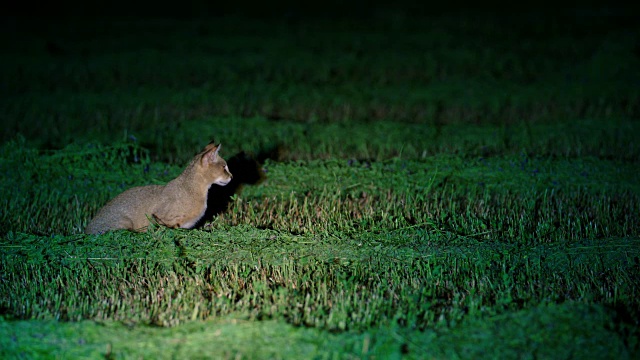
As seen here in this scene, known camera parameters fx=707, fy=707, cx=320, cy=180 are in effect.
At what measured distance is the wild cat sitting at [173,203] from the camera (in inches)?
289

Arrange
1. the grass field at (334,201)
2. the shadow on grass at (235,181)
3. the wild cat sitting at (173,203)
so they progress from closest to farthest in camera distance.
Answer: the grass field at (334,201) → the wild cat sitting at (173,203) → the shadow on grass at (235,181)

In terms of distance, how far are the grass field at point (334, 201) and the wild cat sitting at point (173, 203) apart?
25 centimetres

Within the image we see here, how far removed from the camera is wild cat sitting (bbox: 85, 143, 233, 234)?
7.34 m

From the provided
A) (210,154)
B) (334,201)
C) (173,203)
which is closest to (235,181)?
(334,201)

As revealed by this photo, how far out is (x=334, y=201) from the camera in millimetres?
8719

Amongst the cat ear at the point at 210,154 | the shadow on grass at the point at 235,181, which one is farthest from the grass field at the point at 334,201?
the cat ear at the point at 210,154

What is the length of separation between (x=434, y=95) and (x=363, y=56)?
3.56 metres

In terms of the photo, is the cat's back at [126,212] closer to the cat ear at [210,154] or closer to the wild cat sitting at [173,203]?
the wild cat sitting at [173,203]

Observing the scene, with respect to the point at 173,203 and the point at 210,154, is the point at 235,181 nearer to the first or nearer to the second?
the point at 173,203

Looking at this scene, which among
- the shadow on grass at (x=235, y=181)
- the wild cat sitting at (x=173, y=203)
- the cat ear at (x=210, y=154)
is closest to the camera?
the cat ear at (x=210, y=154)

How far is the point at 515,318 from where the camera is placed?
5445 millimetres

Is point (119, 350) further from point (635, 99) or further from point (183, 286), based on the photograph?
point (635, 99)

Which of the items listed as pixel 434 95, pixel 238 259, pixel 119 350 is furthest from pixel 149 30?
pixel 119 350

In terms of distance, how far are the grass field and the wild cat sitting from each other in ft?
0.83
